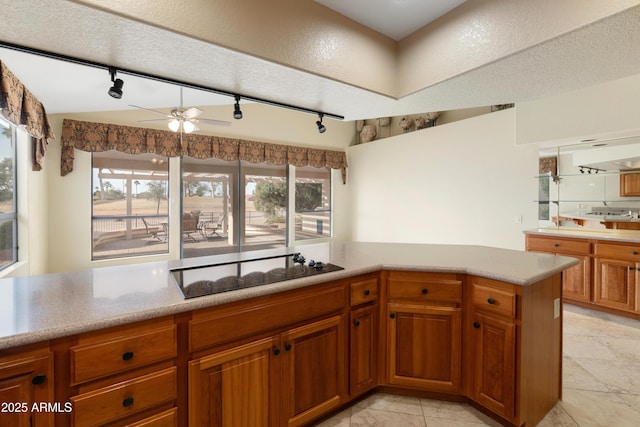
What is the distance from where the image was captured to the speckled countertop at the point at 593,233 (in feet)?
10.5

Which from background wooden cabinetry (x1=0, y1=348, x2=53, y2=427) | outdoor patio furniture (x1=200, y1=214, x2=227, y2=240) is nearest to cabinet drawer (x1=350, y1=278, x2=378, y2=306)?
background wooden cabinetry (x1=0, y1=348, x2=53, y2=427)

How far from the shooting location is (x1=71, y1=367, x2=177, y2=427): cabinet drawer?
1.07 metres

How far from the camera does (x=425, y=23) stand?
183 centimetres

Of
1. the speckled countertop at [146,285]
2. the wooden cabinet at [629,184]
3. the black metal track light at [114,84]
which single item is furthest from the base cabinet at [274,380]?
the wooden cabinet at [629,184]

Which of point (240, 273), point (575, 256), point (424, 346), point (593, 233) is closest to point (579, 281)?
point (575, 256)

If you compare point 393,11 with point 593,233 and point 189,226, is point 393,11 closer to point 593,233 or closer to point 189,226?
point 593,233

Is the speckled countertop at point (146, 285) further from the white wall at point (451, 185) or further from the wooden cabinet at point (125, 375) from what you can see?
the white wall at point (451, 185)

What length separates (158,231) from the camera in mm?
4883

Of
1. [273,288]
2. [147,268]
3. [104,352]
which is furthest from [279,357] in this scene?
[147,268]

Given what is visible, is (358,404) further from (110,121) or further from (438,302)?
(110,121)

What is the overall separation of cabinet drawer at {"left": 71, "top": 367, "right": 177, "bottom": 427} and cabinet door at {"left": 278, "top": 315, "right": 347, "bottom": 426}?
0.55m

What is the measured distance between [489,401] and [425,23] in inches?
90.6

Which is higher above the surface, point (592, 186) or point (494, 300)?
point (592, 186)

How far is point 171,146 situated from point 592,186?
5918 millimetres
